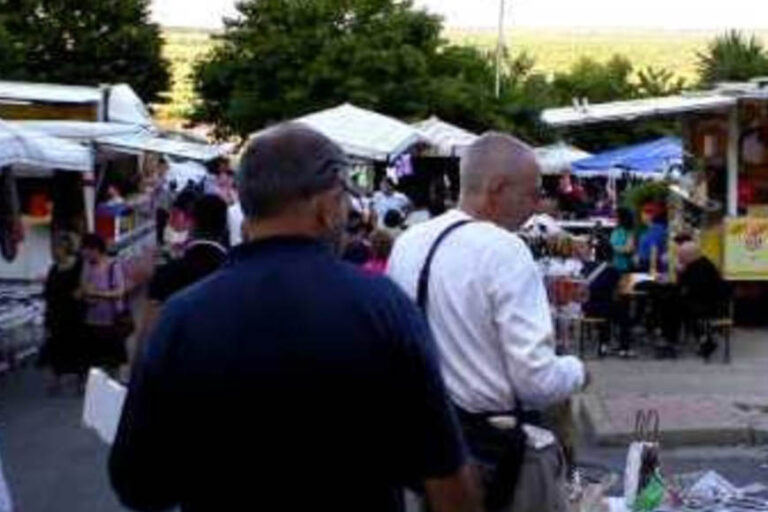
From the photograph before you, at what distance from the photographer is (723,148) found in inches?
819

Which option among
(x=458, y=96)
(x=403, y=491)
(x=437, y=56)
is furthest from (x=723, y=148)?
(x=437, y=56)

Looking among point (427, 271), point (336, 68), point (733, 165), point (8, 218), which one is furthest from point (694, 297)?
point (336, 68)

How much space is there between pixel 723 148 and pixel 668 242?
1.27 metres

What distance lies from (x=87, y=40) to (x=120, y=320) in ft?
145

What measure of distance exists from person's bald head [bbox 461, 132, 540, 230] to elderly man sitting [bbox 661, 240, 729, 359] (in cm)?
1171

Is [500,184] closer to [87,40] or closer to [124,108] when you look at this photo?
[124,108]

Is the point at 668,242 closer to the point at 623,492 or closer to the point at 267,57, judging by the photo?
the point at 623,492

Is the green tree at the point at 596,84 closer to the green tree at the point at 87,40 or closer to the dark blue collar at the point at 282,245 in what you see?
the green tree at the point at 87,40

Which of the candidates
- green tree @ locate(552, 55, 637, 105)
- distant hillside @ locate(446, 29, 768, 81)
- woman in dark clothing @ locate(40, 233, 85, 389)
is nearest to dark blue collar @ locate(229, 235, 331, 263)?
woman in dark clothing @ locate(40, 233, 85, 389)

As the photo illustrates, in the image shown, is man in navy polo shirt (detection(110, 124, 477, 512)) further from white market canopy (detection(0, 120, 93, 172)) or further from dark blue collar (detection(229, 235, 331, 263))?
white market canopy (detection(0, 120, 93, 172))

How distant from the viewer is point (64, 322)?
15172mm

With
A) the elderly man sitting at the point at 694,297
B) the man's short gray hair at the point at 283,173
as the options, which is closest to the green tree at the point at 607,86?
the elderly man sitting at the point at 694,297

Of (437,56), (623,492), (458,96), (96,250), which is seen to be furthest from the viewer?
(437,56)

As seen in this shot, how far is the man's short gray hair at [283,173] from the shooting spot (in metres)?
3.28
